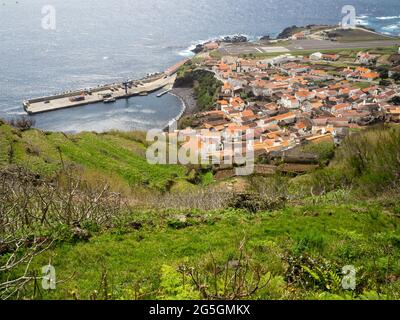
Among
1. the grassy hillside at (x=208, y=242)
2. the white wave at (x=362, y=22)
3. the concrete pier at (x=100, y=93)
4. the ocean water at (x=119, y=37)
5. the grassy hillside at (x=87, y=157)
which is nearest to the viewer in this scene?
the grassy hillside at (x=208, y=242)

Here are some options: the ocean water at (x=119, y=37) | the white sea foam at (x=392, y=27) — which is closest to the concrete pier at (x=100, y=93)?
the ocean water at (x=119, y=37)

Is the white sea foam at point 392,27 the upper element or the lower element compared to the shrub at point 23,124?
upper

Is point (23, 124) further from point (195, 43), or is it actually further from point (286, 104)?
point (195, 43)

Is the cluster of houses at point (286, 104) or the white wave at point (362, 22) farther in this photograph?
the white wave at point (362, 22)

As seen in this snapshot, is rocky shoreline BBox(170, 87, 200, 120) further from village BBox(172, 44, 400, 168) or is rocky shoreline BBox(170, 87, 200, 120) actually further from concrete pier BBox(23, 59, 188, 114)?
village BBox(172, 44, 400, 168)

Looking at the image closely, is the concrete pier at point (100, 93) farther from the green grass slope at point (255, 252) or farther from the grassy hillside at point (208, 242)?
the green grass slope at point (255, 252)

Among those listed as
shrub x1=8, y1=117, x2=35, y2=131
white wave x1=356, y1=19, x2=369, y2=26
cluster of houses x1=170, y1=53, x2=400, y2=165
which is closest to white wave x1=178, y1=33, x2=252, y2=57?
cluster of houses x1=170, y1=53, x2=400, y2=165
